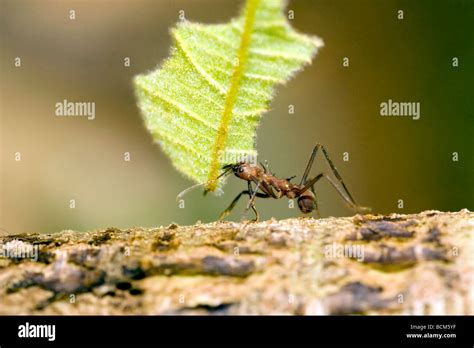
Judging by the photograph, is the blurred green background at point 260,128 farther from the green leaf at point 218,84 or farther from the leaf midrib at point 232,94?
the green leaf at point 218,84

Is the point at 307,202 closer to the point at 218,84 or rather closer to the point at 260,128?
the point at 218,84

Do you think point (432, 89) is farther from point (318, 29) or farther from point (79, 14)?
point (79, 14)

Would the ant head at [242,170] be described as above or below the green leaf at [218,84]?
below

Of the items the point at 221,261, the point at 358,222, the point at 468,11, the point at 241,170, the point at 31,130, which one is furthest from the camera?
the point at 31,130

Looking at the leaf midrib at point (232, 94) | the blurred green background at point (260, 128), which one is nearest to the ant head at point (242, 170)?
Answer: the leaf midrib at point (232, 94)

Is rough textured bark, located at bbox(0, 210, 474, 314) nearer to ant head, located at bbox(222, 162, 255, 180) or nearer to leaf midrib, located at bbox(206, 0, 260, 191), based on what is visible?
leaf midrib, located at bbox(206, 0, 260, 191)

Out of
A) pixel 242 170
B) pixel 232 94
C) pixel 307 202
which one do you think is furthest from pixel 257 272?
pixel 307 202
